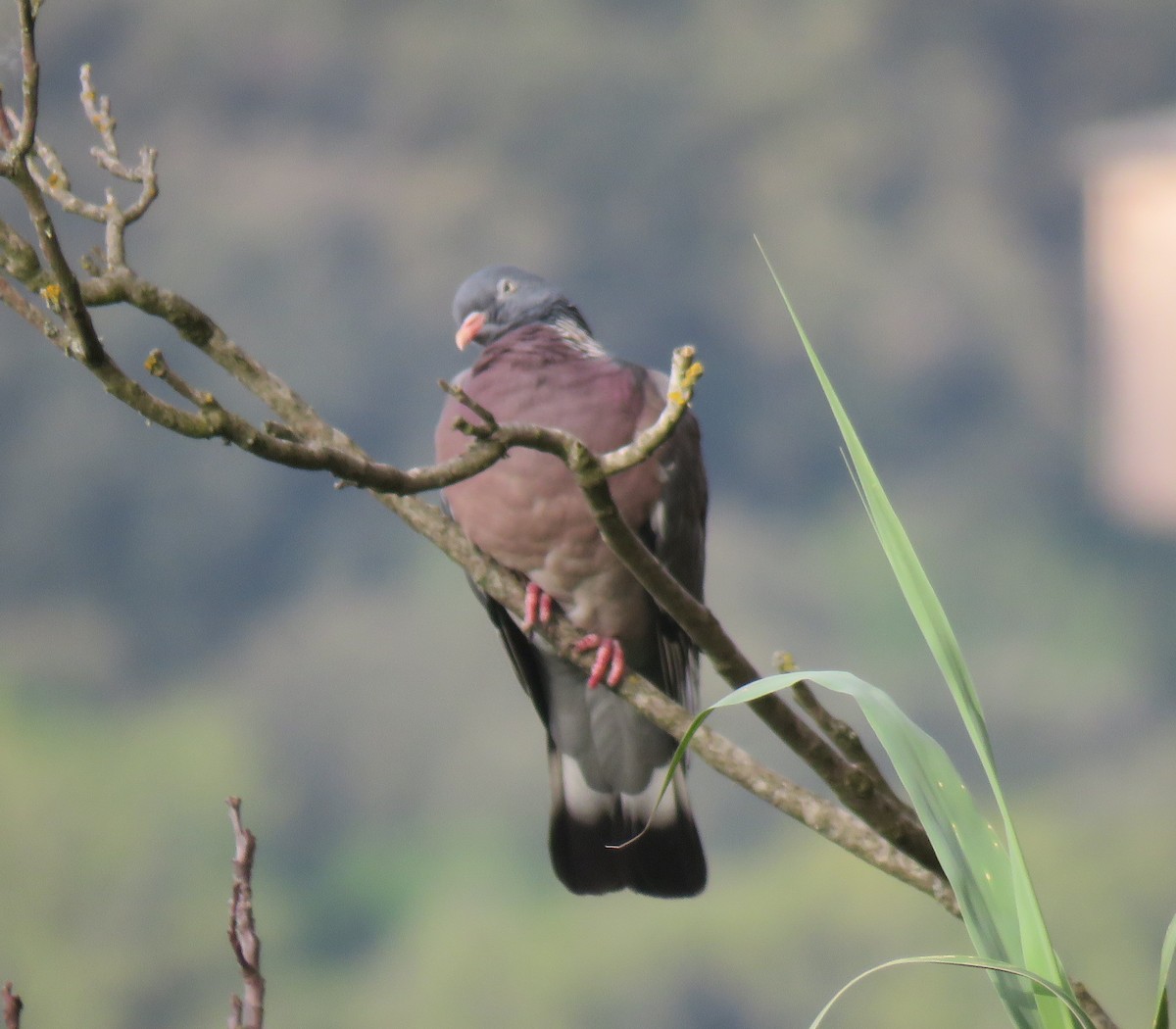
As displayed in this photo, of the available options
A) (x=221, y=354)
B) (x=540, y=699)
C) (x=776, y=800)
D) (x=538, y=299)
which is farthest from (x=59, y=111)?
(x=776, y=800)

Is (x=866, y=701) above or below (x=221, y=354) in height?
below

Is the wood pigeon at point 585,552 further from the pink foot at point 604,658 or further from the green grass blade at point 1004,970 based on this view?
the green grass blade at point 1004,970

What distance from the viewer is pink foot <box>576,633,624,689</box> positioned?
1.29 meters

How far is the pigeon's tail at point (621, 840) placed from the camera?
5.18 ft

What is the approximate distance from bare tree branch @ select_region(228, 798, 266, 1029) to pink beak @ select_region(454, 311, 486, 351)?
862 mm

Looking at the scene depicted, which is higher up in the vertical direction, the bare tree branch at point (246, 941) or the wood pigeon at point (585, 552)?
the wood pigeon at point (585, 552)

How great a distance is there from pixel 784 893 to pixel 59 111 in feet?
6.09

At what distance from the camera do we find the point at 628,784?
1.69 metres

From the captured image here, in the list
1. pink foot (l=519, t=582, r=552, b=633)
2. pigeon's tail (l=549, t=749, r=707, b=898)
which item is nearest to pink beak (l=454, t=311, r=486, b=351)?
pink foot (l=519, t=582, r=552, b=633)

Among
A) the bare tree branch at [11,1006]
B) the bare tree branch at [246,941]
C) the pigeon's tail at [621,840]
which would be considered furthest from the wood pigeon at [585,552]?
the bare tree branch at [11,1006]

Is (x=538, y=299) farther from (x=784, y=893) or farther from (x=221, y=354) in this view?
(x=784, y=893)

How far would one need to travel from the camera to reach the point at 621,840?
1.66 m

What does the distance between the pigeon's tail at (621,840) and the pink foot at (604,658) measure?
0.25m

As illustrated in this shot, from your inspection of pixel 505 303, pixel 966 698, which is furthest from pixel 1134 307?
pixel 966 698
